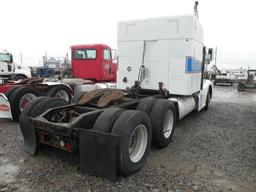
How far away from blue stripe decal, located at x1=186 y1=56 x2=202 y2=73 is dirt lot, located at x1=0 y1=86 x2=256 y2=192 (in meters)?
1.82

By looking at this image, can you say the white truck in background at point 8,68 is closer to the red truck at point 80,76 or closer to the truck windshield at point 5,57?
the truck windshield at point 5,57

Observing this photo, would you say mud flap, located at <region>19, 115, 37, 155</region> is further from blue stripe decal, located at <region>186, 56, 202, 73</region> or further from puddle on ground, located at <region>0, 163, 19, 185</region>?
blue stripe decal, located at <region>186, 56, 202, 73</region>

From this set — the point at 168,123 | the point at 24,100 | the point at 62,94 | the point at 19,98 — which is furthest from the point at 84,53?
the point at 168,123

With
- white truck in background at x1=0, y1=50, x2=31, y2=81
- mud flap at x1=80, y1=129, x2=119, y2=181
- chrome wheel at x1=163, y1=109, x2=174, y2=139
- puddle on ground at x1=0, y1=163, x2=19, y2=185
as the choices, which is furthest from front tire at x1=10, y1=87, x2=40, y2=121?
white truck in background at x1=0, y1=50, x2=31, y2=81

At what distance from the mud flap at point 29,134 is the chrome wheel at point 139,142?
1681 mm

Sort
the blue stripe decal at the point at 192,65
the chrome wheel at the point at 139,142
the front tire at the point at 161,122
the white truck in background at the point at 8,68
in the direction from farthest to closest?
the white truck in background at the point at 8,68 < the blue stripe decal at the point at 192,65 < the front tire at the point at 161,122 < the chrome wheel at the point at 139,142

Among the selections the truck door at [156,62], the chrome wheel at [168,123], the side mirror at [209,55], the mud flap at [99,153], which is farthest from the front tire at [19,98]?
the side mirror at [209,55]

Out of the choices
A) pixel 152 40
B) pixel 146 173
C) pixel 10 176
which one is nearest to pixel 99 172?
pixel 146 173

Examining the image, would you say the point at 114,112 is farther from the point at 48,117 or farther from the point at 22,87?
the point at 22,87

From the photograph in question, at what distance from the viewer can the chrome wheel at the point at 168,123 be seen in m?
4.99

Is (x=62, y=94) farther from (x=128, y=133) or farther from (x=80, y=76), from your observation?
(x=128, y=133)

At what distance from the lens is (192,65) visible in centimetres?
648

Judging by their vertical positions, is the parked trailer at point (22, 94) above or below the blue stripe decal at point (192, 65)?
below

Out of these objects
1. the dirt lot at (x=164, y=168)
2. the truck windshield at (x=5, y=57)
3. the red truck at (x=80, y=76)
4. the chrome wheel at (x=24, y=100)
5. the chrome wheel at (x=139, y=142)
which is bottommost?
the dirt lot at (x=164, y=168)
